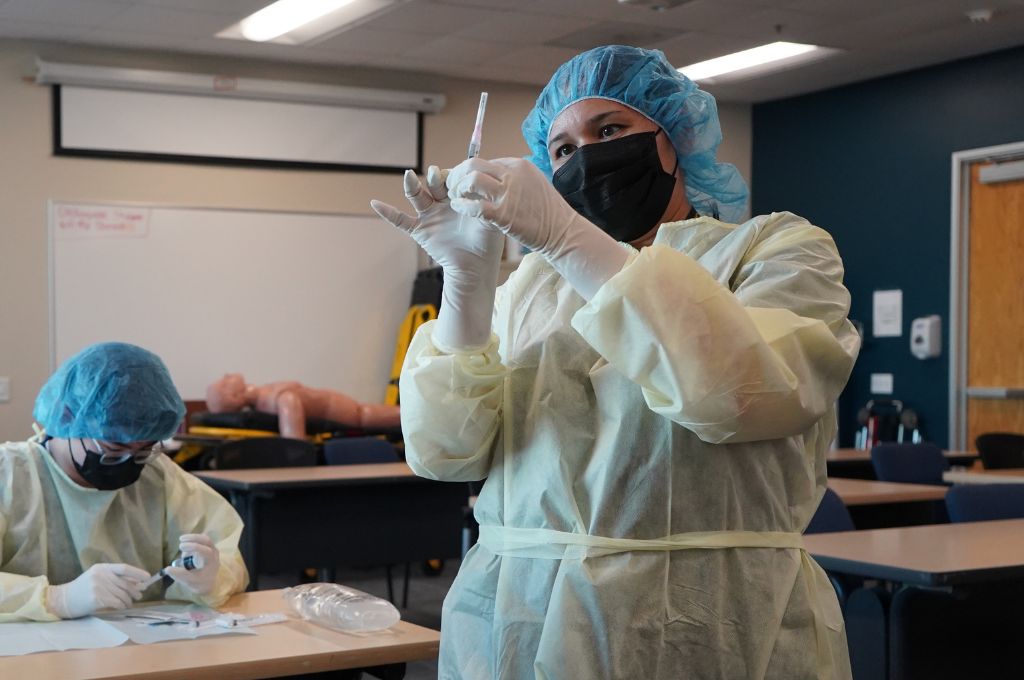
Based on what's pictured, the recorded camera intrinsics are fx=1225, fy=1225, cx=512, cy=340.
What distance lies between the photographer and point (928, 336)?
728 cm

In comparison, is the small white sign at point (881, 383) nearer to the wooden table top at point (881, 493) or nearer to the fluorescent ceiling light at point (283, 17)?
the wooden table top at point (881, 493)

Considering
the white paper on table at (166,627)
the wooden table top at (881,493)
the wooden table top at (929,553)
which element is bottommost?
the wooden table top at (881,493)

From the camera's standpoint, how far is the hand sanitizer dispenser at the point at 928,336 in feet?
23.9

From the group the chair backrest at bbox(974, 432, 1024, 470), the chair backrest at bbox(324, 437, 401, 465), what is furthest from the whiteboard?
the chair backrest at bbox(974, 432, 1024, 470)

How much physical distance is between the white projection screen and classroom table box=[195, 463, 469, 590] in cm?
261

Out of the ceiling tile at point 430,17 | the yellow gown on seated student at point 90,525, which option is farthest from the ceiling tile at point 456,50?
the yellow gown on seated student at point 90,525

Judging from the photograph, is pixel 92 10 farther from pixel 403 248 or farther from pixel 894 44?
pixel 894 44

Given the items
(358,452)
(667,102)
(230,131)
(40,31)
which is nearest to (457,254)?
(667,102)

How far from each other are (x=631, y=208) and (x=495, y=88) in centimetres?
643

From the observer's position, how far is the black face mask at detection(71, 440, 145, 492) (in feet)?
8.54

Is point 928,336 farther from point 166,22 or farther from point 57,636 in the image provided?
point 57,636

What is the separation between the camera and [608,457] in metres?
1.40

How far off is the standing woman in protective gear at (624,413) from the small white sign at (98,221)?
18.7ft

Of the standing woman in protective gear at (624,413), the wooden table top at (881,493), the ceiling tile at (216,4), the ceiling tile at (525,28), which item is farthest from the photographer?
the ceiling tile at (525,28)
